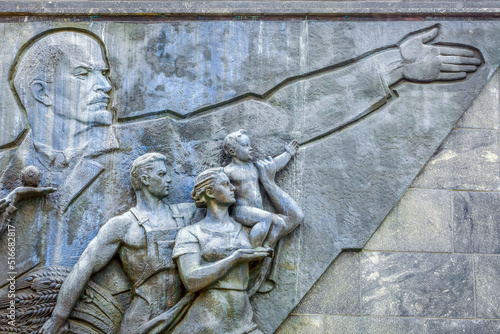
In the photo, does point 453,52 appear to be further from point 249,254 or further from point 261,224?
point 249,254

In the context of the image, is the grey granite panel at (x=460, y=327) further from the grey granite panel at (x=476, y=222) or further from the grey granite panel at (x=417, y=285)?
the grey granite panel at (x=476, y=222)

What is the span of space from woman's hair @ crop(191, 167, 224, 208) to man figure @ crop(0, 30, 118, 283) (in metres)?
1.00

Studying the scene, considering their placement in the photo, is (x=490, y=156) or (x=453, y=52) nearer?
(x=490, y=156)

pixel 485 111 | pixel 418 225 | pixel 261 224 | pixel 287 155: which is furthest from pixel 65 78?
pixel 485 111

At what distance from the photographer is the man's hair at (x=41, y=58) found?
22.1ft

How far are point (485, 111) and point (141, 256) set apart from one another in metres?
3.98

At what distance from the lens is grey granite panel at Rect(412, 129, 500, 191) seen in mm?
6668

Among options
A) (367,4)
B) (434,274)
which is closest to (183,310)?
(434,274)

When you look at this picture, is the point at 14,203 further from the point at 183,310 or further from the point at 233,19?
the point at 233,19

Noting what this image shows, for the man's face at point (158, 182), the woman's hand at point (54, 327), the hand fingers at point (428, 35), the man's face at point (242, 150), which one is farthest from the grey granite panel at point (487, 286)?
the woman's hand at point (54, 327)

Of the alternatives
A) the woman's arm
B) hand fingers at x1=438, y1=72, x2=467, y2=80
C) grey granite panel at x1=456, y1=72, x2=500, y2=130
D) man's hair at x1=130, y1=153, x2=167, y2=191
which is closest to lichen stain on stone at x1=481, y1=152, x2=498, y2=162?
grey granite panel at x1=456, y1=72, x2=500, y2=130

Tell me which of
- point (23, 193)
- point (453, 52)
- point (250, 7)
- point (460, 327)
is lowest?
point (460, 327)

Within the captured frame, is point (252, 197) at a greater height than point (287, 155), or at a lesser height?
lesser

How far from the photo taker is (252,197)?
635cm
